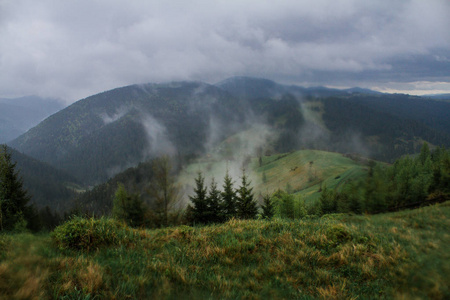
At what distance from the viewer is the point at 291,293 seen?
11.8 feet

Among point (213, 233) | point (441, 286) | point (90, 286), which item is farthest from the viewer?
point (213, 233)

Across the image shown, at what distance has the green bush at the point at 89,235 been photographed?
529 cm

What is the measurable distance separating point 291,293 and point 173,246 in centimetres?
326

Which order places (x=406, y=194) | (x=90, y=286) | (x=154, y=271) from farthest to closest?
(x=406, y=194) < (x=154, y=271) < (x=90, y=286)

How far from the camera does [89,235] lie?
545 centimetres

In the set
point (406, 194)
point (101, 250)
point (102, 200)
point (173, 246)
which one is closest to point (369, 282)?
point (173, 246)

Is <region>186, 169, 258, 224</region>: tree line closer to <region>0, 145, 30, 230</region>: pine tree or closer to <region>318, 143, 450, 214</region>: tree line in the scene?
<region>318, 143, 450, 214</region>: tree line

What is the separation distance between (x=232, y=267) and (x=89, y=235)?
368 cm


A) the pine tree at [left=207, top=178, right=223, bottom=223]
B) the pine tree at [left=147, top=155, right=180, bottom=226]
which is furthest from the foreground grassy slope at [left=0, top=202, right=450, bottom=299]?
the pine tree at [left=147, top=155, right=180, bottom=226]

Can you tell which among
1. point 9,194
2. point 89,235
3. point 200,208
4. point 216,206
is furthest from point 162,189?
point 89,235

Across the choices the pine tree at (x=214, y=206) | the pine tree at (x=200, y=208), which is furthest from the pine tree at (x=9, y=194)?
the pine tree at (x=214, y=206)

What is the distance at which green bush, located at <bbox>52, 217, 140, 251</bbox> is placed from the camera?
5.29m

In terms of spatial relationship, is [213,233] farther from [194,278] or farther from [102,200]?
[102,200]

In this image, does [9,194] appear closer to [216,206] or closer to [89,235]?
[216,206]
